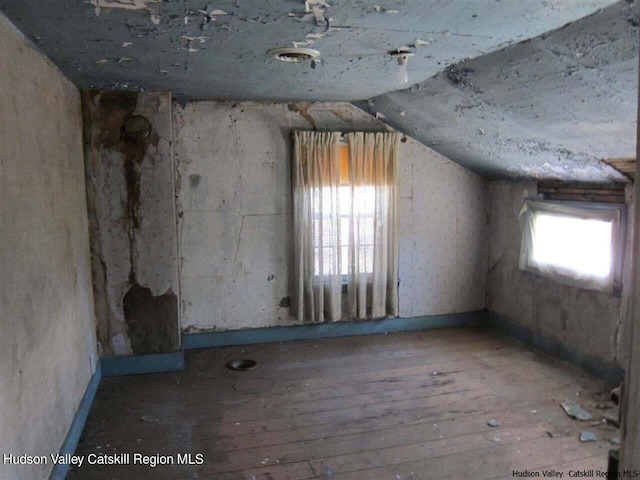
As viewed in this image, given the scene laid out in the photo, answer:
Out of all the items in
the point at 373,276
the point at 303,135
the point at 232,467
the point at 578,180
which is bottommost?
the point at 232,467

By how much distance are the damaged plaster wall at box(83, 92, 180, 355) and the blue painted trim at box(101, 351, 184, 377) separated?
6cm

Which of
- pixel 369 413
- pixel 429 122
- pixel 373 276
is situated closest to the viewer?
pixel 369 413

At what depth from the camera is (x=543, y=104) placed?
9.34 feet

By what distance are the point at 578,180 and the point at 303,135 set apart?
2292 millimetres

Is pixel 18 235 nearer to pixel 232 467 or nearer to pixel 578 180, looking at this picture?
pixel 232 467

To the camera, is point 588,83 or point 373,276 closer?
point 588,83

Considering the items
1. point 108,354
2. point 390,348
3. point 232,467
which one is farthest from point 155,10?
point 390,348

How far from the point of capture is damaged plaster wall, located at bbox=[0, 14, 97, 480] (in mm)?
1966

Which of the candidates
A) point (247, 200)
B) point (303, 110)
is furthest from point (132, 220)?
point (303, 110)

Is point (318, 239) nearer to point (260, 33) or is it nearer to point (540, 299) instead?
point (540, 299)

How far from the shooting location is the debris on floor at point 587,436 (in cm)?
295

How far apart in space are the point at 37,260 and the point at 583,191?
3.76m

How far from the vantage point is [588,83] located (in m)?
2.43

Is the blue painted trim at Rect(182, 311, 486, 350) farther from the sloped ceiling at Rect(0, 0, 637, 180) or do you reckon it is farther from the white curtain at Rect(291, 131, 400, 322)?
the sloped ceiling at Rect(0, 0, 637, 180)
